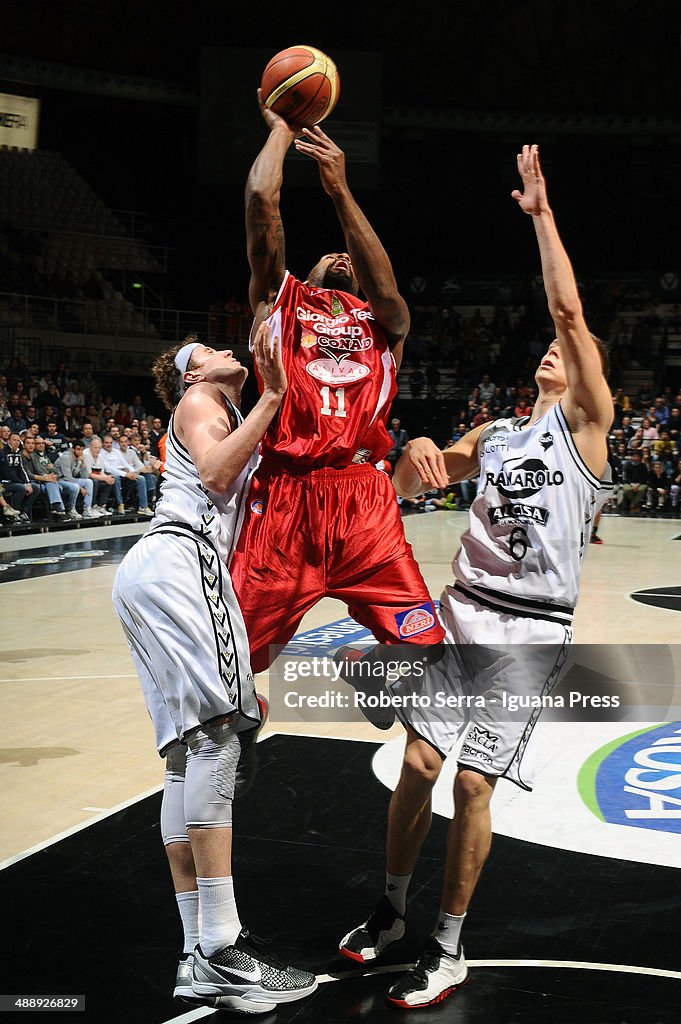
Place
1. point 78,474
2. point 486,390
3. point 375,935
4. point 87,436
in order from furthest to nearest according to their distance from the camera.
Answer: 1. point 486,390
2. point 87,436
3. point 78,474
4. point 375,935

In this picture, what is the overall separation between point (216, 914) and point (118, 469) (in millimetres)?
13528

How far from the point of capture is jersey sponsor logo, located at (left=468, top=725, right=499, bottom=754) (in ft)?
10.1

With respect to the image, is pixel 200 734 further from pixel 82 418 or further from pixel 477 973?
pixel 82 418

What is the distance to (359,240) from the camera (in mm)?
3564

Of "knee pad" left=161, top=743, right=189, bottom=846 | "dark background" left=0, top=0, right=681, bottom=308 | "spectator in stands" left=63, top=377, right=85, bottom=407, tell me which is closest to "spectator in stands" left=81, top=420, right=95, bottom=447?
"spectator in stands" left=63, top=377, right=85, bottom=407

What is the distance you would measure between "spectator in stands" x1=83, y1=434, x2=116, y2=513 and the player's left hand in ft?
41.7

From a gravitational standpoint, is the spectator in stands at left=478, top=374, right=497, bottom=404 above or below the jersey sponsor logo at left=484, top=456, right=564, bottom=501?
above

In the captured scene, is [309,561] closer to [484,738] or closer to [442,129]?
[484,738]

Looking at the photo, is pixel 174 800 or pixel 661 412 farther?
pixel 661 412

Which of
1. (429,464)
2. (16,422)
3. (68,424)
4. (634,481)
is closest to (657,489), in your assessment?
(634,481)

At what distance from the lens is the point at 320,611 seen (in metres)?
8.88

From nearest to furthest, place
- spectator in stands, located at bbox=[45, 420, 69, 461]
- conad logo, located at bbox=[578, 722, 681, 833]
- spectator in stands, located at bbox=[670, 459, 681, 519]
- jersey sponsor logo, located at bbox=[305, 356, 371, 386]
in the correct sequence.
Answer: jersey sponsor logo, located at bbox=[305, 356, 371, 386] → conad logo, located at bbox=[578, 722, 681, 833] → spectator in stands, located at bbox=[45, 420, 69, 461] → spectator in stands, located at bbox=[670, 459, 681, 519]

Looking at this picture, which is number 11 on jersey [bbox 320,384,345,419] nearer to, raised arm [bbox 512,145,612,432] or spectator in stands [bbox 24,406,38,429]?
raised arm [bbox 512,145,612,432]

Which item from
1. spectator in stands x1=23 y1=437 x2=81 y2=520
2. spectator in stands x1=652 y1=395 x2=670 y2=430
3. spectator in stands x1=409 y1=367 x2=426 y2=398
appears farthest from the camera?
spectator in stands x1=409 y1=367 x2=426 y2=398
